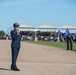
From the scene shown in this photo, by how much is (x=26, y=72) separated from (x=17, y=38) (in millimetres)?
1292

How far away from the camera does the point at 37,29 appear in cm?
7444

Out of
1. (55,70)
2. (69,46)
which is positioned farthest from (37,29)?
(55,70)

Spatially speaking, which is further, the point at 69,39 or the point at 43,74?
the point at 69,39

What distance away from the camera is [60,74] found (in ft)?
39.3

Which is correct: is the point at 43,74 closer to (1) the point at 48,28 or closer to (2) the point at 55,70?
(2) the point at 55,70

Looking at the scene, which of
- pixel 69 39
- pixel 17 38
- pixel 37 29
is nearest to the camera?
pixel 17 38

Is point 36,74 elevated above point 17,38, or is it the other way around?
point 17,38

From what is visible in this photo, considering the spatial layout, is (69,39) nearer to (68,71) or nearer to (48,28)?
(68,71)

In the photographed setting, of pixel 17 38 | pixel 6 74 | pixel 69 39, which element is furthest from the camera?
pixel 69 39

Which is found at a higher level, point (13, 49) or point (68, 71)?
point (13, 49)

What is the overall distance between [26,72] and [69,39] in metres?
16.1

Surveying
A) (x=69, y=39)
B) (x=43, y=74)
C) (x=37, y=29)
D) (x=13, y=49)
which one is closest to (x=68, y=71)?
(x=43, y=74)

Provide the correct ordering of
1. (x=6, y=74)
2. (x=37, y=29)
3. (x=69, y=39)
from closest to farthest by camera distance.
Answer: (x=6, y=74), (x=69, y=39), (x=37, y=29)

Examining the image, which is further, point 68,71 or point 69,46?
point 69,46
